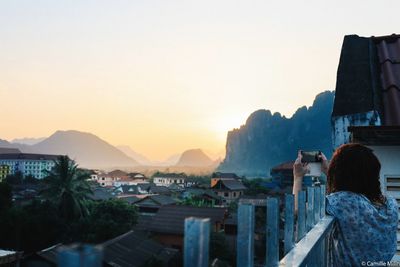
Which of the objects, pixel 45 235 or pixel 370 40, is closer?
pixel 370 40

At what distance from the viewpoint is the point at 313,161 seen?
3264 mm

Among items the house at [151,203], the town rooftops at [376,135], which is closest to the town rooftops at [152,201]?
the house at [151,203]

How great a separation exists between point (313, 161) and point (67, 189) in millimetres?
40168

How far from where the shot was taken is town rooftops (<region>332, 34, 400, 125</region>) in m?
5.23

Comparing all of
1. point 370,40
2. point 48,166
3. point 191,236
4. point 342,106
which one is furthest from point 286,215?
point 48,166

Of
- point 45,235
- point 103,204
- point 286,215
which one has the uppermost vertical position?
point 286,215

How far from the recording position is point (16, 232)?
30.2 meters

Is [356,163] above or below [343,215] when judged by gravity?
above

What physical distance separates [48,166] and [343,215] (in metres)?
150

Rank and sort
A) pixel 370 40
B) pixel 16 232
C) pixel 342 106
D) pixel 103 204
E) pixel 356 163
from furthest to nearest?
pixel 103 204 < pixel 16 232 < pixel 370 40 < pixel 342 106 < pixel 356 163

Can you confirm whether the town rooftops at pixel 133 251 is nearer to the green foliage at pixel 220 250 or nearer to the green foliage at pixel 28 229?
the green foliage at pixel 220 250

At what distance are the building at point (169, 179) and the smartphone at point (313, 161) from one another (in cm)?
11978

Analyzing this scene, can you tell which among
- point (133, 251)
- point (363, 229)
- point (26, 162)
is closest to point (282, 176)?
point (133, 251)

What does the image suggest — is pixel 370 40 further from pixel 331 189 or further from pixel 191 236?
pixel 191 236
